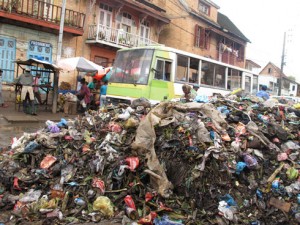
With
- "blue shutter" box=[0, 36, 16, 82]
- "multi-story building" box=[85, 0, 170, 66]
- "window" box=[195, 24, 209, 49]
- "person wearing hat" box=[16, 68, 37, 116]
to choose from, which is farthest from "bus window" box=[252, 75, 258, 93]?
"window" box=[195, 24, 209, 49]

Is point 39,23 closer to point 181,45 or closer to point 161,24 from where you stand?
point 161,24

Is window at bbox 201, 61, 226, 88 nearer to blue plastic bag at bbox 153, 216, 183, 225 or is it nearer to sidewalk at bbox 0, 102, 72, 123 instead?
sidewalk at bbox 0, 102, 72, 123

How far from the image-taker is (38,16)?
15.6 m

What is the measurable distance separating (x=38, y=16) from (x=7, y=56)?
2.46 m

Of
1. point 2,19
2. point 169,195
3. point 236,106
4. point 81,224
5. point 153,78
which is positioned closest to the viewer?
point 81,224

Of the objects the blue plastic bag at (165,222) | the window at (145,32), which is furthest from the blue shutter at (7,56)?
the blue plastic bag at (165,222)

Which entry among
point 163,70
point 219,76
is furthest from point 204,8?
point 163,70

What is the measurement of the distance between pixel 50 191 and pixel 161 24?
69.8 ft

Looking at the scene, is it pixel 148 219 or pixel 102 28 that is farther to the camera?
pixel 102 28

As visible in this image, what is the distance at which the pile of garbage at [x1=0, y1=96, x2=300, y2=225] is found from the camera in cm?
427

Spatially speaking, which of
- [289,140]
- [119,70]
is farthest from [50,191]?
[119,70]

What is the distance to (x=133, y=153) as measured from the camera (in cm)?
494

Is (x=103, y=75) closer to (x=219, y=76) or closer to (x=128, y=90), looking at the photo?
(x=128, y=90)

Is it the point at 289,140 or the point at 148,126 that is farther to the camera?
the point at 289,140
